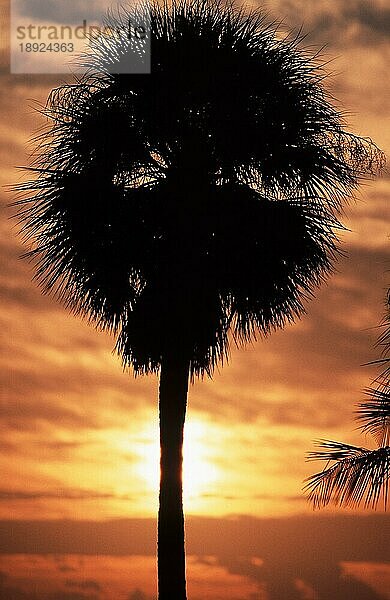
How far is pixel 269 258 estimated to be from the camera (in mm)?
22266

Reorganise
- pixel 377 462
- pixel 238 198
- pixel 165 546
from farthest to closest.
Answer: pixel 238 198 < pixel 165 546 < pixel 377 462

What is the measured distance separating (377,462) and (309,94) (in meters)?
8.59

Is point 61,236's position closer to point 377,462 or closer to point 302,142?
point 302,142

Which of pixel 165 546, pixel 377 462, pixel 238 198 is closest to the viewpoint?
pixel 377 462

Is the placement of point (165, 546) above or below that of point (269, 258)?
below

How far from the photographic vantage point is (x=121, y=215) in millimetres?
22266

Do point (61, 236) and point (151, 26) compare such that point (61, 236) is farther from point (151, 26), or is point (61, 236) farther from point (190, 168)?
point (151, 26)

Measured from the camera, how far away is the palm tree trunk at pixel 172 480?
68.3 feet

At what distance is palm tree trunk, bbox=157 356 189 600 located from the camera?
20.8 metres

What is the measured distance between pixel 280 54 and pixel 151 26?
2.37 m

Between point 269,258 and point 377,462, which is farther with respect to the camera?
point 269,258

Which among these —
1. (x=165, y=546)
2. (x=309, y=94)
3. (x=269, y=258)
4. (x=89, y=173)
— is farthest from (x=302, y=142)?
(x=165, y=546)

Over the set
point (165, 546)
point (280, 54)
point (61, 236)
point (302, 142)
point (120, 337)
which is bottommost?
point (165, 546)

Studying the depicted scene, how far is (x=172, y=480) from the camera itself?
21.2 meters
